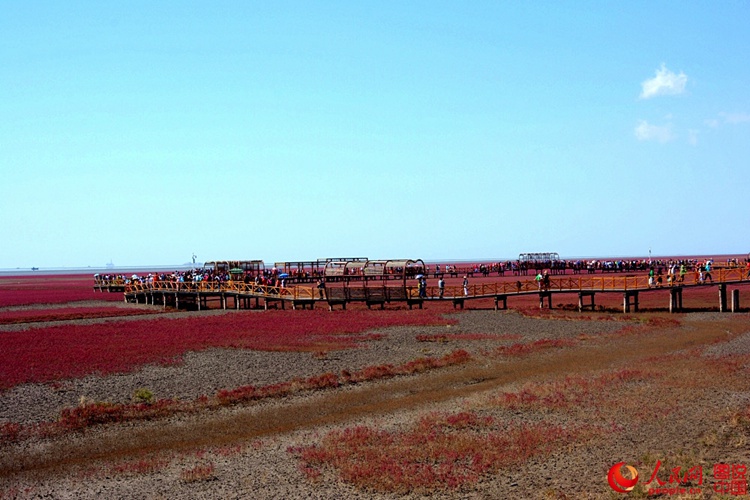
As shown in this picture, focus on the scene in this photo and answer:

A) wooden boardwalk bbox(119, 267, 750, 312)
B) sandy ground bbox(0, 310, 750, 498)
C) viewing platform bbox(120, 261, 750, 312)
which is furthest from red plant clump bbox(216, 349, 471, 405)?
viewing platform bbox(120, 261, 750, 312)

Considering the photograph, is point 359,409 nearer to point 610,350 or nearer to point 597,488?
point 597,488

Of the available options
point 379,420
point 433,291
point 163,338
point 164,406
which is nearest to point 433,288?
point 433,291

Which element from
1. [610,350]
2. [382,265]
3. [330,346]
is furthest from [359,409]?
[382,265]

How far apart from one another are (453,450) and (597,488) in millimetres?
3684

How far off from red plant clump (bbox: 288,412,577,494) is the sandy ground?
0.28 m

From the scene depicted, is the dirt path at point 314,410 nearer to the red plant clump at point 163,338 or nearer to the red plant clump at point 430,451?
the red plant clump at point 430,451

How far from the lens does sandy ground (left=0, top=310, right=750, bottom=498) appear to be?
14.0 metres

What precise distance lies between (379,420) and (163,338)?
21916 mm

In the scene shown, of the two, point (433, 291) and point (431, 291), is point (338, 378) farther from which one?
point (433, 291)

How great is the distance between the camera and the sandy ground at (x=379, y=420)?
45.9 ft

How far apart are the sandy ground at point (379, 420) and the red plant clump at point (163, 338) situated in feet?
6.91

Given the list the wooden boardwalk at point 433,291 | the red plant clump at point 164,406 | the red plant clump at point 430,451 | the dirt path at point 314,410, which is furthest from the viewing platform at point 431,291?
the red plant clump at point 430,451

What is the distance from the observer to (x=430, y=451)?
15.7 metres

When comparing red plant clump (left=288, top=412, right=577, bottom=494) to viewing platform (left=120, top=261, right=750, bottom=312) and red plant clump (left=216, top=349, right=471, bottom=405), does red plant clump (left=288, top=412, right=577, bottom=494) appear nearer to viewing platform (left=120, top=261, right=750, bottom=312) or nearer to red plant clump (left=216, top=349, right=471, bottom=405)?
red plant clump (left=216, top=349, right=471, bottom=405)
